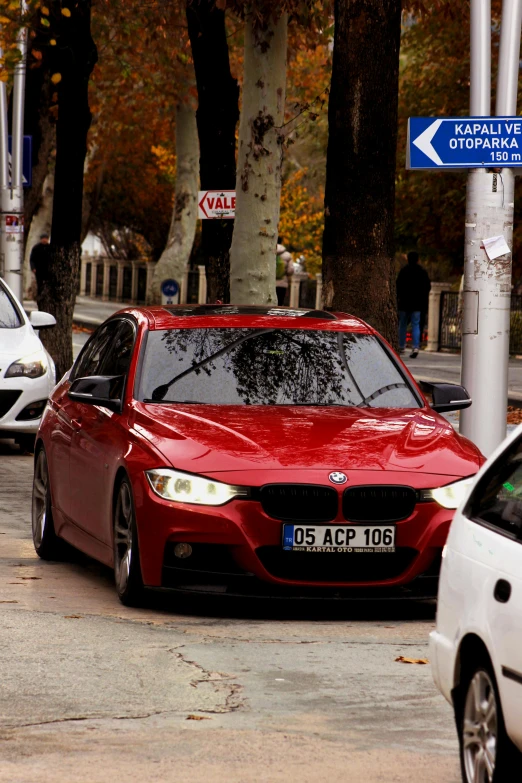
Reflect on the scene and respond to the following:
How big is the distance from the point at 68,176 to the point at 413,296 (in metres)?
13.1

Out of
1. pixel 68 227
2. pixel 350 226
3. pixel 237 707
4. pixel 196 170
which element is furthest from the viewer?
pixel 196 170

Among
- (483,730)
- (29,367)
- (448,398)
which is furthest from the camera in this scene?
(29,367)

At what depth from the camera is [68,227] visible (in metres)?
23.2

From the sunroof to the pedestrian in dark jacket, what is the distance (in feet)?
81.9

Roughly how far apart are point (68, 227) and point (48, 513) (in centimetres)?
1337

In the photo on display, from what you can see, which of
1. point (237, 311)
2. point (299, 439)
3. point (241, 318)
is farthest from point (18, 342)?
point (299, 439)

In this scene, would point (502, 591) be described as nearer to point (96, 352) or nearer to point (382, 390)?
point (382, 390)

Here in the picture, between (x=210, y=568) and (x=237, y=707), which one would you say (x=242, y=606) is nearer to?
(x=210, y=568)

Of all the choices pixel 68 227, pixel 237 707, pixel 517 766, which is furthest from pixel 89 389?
pixel 68 227

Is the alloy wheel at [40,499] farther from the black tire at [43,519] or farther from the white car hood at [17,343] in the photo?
the white car hood at [17,343]

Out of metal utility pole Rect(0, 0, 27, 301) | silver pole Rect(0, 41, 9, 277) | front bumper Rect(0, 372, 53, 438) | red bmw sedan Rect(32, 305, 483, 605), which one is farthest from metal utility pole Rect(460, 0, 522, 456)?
silver pole Rect(0, 41, 9, 277)

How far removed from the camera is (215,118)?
20375 mm

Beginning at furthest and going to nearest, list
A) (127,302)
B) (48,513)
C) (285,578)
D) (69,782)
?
(127,302), (48,513), (285,578), (69,782)

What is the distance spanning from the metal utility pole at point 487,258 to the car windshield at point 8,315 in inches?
219
